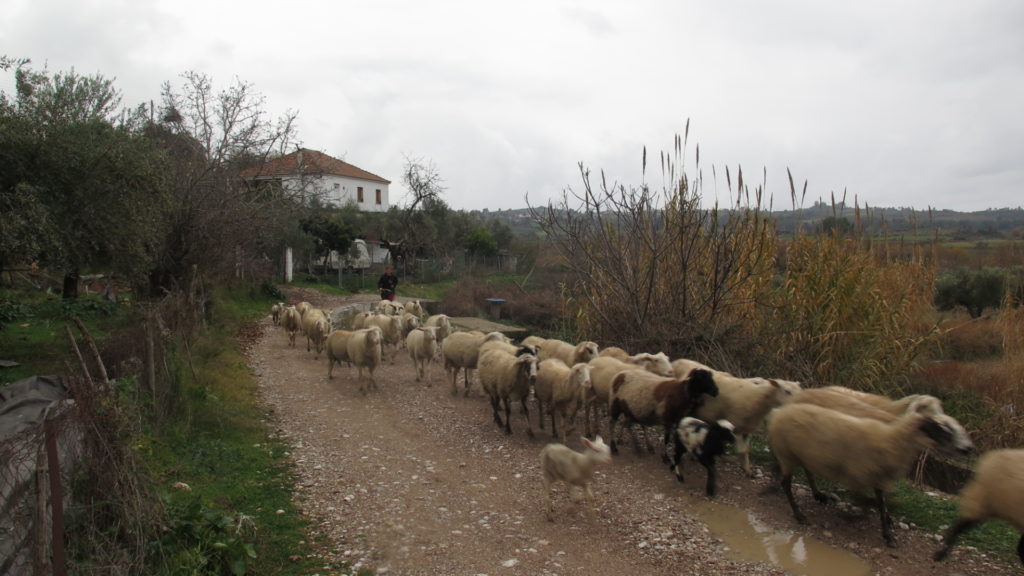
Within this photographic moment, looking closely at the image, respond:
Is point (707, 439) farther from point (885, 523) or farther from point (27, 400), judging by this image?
point (27, 400)

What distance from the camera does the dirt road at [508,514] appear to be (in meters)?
5.45

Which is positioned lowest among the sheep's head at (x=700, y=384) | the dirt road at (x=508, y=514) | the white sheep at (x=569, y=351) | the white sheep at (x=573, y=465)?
the dirt road at (x=508, y=514)

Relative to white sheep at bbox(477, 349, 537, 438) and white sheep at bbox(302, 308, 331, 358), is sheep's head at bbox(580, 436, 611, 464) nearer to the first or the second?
white sheep at bbox(477, 349, 537, 438)

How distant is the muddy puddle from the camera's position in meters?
5.33

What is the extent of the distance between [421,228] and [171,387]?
110 feet

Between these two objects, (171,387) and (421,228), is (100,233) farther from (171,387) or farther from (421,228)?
(421,228)

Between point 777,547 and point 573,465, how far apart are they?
195 cm

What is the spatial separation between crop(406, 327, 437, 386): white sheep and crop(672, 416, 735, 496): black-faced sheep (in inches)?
269

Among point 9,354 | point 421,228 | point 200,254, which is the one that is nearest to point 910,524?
point 9,354

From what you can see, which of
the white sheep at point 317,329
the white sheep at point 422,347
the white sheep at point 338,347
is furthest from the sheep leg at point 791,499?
the white sheep at point 317,329

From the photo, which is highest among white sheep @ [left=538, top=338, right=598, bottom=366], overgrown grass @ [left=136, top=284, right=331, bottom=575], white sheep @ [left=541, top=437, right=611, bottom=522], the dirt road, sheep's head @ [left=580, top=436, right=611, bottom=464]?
white sheep @ [left=538, top=338, right=598, bottom=366]

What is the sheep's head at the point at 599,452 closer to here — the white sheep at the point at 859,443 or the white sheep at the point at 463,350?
the white sheep at the point at 859,443

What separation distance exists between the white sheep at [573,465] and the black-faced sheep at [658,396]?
1484 mm

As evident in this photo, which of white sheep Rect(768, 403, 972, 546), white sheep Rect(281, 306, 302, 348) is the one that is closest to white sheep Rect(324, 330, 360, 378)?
white sheep Rect(281, 306, 302, 348)
